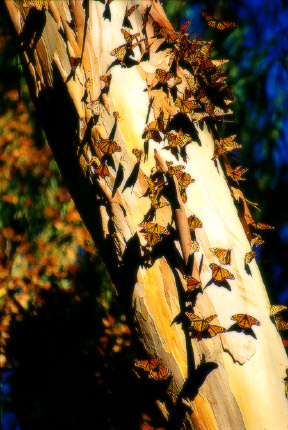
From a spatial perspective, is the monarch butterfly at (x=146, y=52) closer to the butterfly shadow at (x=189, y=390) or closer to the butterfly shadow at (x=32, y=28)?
the butterfly shadow at (x=32, y=28)

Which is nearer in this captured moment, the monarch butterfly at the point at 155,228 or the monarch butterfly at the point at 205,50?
the monarch butterfly at the point at 155,228

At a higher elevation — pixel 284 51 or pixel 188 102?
pixel 188 102

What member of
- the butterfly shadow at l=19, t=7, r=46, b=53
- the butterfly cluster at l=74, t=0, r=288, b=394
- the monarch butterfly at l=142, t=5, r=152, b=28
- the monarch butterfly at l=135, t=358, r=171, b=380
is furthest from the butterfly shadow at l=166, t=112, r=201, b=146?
the monarch butterfly at l=135, t=358, r=171, b=380

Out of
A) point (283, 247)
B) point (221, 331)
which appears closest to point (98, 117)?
point (221, 331)

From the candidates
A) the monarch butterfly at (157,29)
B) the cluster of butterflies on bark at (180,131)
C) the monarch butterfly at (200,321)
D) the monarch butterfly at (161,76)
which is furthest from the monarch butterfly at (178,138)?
the monarch butterfly at (200,321)

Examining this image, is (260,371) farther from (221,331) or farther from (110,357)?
(110,357)

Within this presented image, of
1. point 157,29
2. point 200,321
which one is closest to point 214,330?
point 200,321

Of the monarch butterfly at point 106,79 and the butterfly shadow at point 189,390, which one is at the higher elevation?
the monarch butterfly at point 106,79
